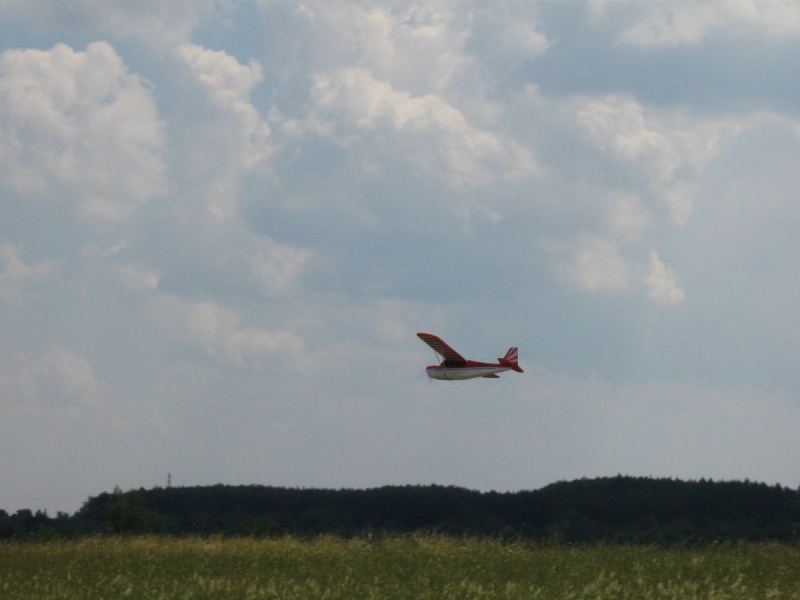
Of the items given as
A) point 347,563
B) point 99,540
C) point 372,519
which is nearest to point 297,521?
point 372,519

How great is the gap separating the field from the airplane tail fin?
6925 mm

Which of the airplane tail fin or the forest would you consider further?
the forest

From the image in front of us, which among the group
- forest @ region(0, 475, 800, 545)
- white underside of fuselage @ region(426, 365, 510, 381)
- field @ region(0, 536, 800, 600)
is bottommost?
field @ region(0, 536, 800, 600)

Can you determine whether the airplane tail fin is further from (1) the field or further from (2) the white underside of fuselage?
(1) the field

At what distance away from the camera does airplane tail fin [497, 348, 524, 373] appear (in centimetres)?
3142

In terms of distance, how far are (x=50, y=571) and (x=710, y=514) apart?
146 feet

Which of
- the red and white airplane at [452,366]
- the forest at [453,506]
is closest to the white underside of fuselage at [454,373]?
the red and white airplane at [452,366]

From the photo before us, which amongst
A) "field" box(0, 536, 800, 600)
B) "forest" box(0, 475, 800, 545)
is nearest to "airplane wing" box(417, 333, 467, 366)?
"field" box(0, 536, 800, 600)

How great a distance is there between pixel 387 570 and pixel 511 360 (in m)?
11.2

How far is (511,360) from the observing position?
31.9 metres

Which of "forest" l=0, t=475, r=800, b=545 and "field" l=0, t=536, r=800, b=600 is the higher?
"forest" l=0, t=475, r=800, b=545

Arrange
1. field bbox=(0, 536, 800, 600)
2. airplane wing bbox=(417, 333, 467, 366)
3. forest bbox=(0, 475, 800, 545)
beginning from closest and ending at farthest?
field bbox=(0, 536, 800, 600) < airplane wing bbox=(417, 333, 467, 366) < forest bbox=(0, 475, 800, 545)

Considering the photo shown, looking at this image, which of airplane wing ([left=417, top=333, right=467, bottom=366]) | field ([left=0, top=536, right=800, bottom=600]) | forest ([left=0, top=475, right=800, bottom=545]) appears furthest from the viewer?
forest ([left=0, top=475, right=800, bottom=545])

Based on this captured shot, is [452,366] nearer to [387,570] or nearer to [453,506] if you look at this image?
[387,570]
